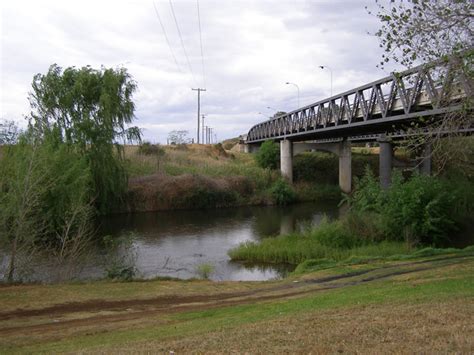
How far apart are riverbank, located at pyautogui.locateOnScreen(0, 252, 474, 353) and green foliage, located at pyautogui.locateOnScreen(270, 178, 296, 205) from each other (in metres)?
37.5

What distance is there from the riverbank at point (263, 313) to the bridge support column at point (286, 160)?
153 ft

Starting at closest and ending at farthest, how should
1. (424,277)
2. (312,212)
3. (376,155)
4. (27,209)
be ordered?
(424,277), (27,209), (312,212), (376,155)

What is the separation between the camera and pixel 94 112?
42.5m

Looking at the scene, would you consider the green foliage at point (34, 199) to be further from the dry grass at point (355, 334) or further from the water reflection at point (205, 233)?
the dry grass at point (355, 334)

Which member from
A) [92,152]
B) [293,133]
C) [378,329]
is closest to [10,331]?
[378,329]

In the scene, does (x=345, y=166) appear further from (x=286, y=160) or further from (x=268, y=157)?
(x=268, y=157)

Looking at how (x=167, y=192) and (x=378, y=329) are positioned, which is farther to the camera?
(x=167, y=192)

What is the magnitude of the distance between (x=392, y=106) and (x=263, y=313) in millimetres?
25703

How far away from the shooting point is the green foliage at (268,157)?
70669 mm

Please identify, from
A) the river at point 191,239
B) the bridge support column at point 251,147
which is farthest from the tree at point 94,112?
the bridge support column at point 251,147

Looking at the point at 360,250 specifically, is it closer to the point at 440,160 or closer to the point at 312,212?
the point at 440,160

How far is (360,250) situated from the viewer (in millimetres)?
24922

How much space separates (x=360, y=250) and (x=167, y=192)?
1215 inches

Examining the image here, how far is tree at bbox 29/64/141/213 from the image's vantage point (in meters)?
40.1
